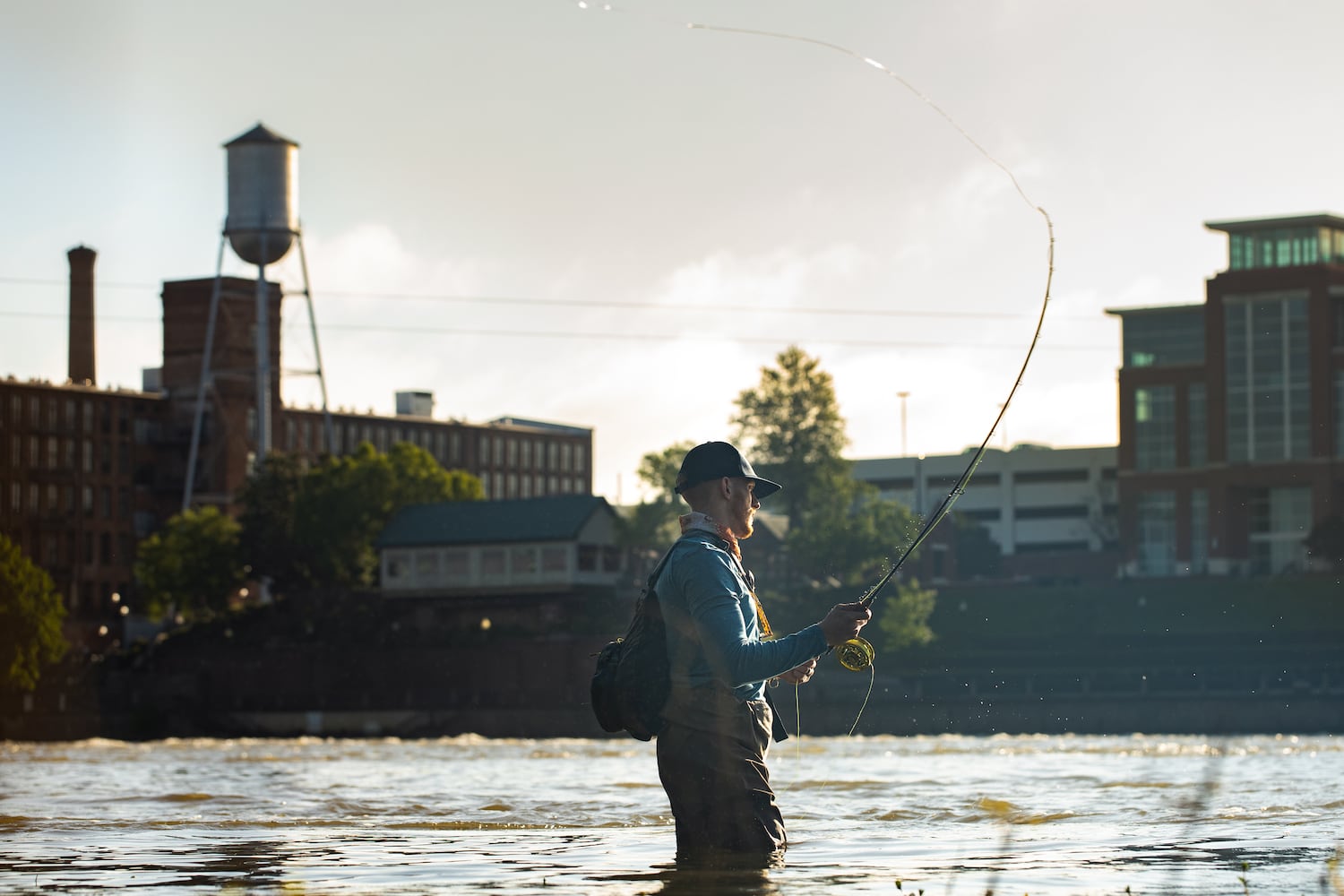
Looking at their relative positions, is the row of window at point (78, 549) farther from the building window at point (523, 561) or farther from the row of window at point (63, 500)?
the building window at point (523, 561)

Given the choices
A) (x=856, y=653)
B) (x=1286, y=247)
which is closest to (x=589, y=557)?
(x=1286, y=247)

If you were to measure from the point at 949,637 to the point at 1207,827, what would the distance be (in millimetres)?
84233

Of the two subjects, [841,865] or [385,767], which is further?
[385,767]

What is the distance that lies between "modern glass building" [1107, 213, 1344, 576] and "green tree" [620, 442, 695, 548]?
29185 millimetres

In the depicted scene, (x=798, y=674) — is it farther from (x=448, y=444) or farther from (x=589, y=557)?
(x=448, y=444)

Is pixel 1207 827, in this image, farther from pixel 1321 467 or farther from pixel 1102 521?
pixel 1102 521

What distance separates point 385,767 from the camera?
3475 centimetres

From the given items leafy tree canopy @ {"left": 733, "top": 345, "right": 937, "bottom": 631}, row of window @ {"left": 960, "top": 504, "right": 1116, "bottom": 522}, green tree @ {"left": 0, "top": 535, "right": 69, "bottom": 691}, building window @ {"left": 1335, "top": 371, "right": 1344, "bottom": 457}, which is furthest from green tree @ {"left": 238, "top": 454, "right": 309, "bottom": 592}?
row of window @ {"left": 960, "top": 504, "right": 1116, "bottom": 522}

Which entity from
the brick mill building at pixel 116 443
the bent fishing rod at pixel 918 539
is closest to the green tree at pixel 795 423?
the brick mill building at pixel 116 443

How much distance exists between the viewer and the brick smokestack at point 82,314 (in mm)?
128375

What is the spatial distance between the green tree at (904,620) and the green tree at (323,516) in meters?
27.4

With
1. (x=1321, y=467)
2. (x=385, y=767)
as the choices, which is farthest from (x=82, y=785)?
(x=1321, y=467)

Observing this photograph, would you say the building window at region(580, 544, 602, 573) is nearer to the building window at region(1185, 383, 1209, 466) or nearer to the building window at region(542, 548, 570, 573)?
the building window at region(542, 548, 570, 573)

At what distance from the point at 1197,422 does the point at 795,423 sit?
2468 centimetres
